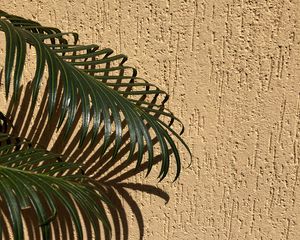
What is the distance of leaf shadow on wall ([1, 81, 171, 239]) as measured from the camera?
1.28 m

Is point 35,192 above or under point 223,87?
under

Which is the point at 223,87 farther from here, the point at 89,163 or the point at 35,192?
the point at 35,192

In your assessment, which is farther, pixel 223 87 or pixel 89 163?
pixel 89 163

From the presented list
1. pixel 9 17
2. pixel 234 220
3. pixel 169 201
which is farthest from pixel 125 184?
pixel 9 17

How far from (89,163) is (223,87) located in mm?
399

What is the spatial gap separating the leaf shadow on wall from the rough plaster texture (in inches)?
1.9

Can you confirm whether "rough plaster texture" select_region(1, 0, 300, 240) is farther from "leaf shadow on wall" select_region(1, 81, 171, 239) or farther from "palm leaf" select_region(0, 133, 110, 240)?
"palm leaf" select_region(0, 133, 110, 240)

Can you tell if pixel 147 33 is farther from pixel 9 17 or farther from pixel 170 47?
pixel 9 17

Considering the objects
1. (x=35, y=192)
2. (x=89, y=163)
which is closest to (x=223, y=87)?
(x=89, y=163)

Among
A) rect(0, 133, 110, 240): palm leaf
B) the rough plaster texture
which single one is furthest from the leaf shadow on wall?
rect(0, 133, 110, 240): palm leaf

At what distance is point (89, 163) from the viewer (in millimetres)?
1284

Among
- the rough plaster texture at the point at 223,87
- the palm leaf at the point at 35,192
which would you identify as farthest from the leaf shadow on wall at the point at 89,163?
the palm leaf at the point at 35,192

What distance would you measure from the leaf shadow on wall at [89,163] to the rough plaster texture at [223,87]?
0.16 ft

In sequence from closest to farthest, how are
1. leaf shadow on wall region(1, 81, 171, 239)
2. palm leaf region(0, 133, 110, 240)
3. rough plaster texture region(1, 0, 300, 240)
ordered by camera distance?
palm leaf region(0, 133, 110, 240)
rough plaster texture region(1, 0, 300, 240)
leaf shadow on wall region(1, 81, 171, 239)
